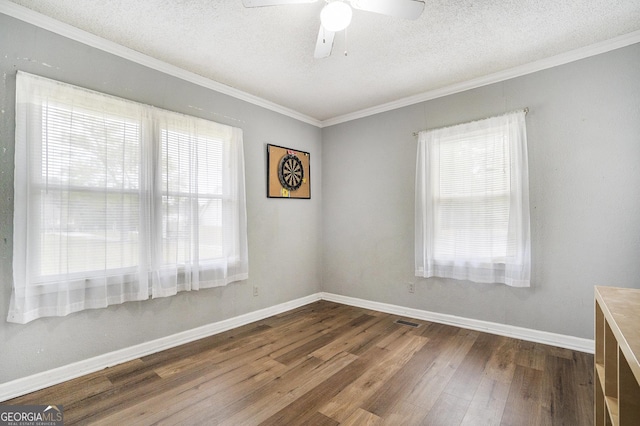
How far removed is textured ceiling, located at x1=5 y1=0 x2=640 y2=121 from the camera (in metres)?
2.16

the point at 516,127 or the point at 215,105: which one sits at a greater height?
the point at 215,105

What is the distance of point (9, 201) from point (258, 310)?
249 cm

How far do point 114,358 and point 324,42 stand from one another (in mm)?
3024

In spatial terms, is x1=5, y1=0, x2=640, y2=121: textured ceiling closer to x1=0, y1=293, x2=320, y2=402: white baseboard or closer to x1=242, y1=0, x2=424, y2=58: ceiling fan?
x1=242, y1=0, x2=424, y2=58: ceiling fan

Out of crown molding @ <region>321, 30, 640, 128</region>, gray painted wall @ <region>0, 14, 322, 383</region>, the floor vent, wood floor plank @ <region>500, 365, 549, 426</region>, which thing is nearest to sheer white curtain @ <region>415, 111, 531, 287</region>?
crown molding @ <region>321, 30, 640, 128</region>

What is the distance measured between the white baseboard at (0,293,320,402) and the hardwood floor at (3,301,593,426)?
0.22ft

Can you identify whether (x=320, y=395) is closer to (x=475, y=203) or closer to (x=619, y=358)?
(x=619, y=358)

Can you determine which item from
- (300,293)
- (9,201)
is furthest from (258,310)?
(9,201)

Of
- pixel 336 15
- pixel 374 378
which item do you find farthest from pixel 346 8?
pixel 374 378

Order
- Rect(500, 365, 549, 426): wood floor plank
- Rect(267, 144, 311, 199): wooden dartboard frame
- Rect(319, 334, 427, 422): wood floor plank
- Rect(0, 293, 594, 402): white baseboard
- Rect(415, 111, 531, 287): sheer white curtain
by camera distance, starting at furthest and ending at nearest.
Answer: Rect(267, 144, 311, 199): wooden dartboard frame, Rect(415, 111, 531, 287): sheer white curtain, Rect(0, 293, 594, 402): white baseboard, Rect(319, 334, 427, 422): wood floor plank, Rect(500, 365, 549, 426): wood floor plank

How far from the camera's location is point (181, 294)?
301 centimetres

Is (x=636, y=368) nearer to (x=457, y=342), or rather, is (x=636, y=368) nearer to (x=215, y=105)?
(x=457, y=342)

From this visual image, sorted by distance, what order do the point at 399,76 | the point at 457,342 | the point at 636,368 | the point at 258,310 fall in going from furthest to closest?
1. the point at 258,310
2. the point at 399,76
3. the point at 457,342
4. the point at 636,368

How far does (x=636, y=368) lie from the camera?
0.76 m
